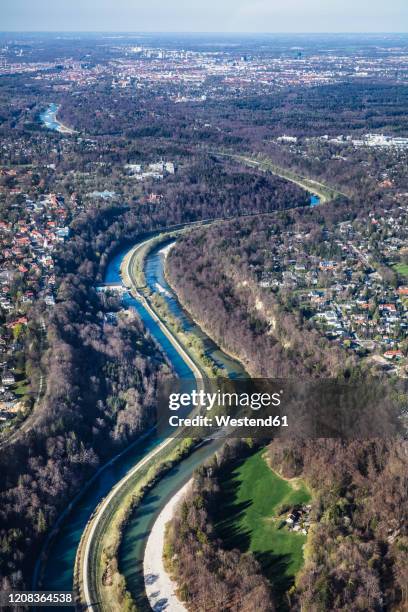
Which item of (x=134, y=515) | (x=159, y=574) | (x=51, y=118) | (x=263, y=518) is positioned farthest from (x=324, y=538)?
(x=51, y=118)

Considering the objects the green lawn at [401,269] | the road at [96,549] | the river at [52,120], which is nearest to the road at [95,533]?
the road at [96,549]

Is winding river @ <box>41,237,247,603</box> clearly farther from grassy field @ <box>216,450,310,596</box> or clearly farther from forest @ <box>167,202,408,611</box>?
grassy field @ <box>216,450,310,596</box>

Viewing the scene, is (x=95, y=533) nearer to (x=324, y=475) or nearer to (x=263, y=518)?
(x=263, y=518)

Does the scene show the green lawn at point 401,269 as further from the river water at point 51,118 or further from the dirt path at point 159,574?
the river water at point 51,118

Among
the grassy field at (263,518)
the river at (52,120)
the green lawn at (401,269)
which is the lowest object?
the grassy field at (263,518)

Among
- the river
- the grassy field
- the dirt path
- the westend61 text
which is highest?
the river

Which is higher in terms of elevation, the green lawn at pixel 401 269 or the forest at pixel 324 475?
the green lawn at pixel 401 269

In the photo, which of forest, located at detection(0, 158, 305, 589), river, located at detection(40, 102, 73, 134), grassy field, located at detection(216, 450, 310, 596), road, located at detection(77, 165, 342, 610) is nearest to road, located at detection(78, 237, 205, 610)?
road, located at detection(77, 165, 342, 610)
